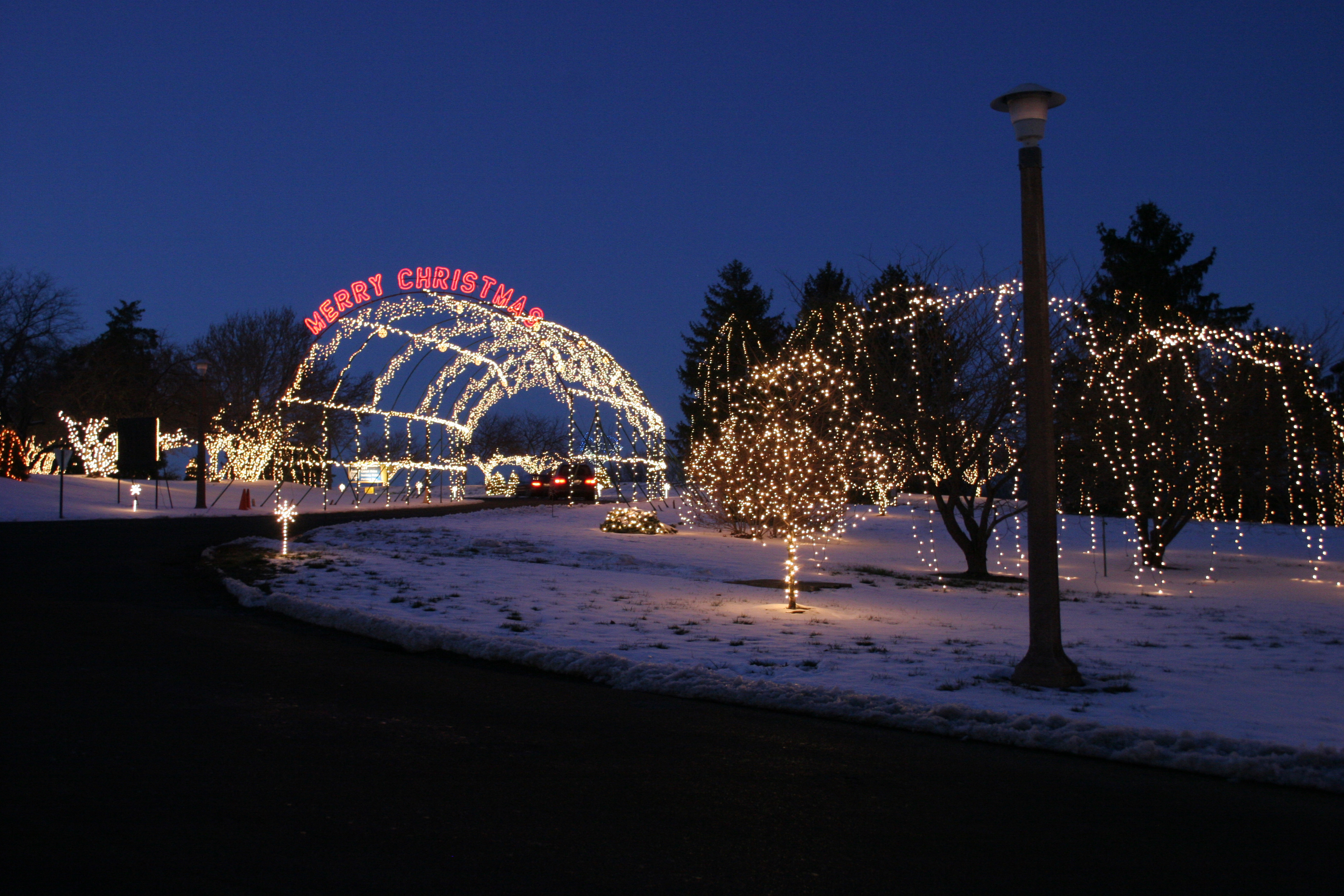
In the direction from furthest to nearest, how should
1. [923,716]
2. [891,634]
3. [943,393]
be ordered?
[943,393] < [891,634] < [923,716]

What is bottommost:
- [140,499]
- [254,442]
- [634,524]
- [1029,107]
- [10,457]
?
[634,524]

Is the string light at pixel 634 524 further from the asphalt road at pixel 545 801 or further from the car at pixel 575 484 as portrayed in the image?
the car at pixel 575 484

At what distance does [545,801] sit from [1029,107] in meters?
6.10

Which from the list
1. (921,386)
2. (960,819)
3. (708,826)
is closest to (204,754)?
(708,826)

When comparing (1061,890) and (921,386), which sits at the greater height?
(921,386)

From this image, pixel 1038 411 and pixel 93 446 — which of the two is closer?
pixel 1038 411

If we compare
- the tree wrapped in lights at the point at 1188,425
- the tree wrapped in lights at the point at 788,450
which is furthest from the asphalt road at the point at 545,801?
the tree wrapped in lights at the point at 1188,425

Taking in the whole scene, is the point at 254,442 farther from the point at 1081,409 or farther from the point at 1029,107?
the point at 1029,107

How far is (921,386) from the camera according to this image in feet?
54.5

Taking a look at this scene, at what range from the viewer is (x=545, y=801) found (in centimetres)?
448

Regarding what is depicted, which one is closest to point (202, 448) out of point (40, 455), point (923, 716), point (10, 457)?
point (10, 457)

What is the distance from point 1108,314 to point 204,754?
18.8m

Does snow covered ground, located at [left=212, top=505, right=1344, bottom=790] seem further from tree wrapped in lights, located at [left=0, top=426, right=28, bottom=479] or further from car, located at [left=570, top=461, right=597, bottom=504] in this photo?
car, located at [left=570, top=461, right=597, bottom=504]

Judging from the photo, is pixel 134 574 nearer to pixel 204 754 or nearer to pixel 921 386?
pixel 204 754
